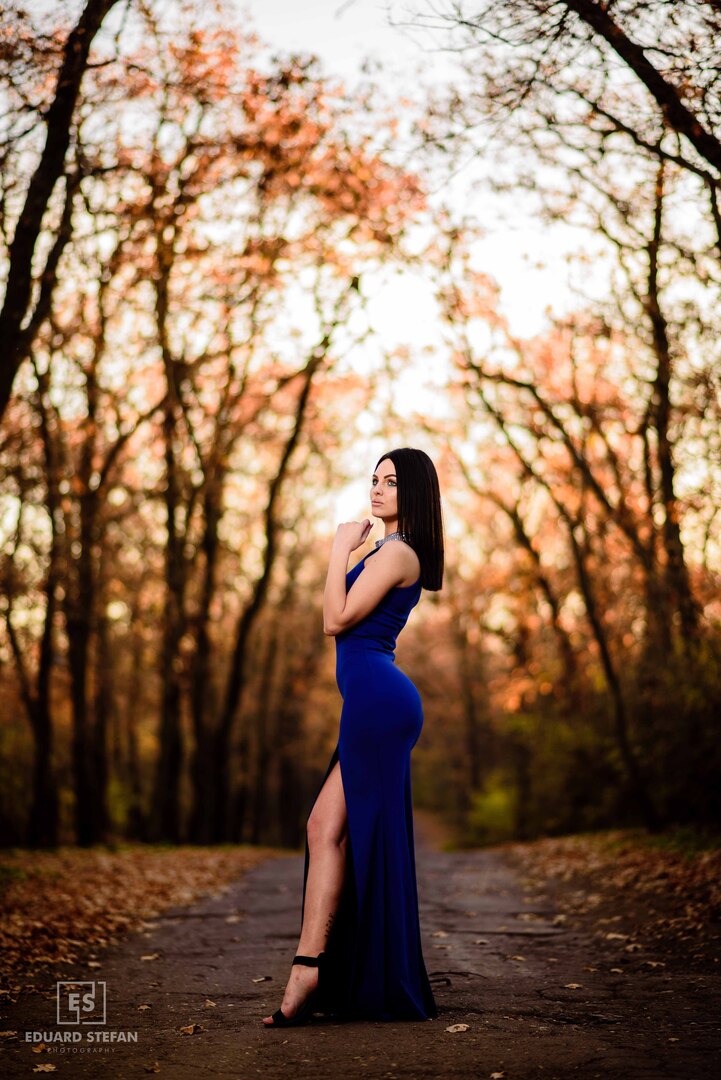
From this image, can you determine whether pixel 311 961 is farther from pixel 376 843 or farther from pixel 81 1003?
pixel 81 1003

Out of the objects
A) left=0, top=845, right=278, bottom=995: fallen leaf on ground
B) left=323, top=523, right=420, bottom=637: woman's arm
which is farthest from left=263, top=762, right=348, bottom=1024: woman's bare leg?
left=0, top=845, right=278, bottom=995: fallen leaf on ground

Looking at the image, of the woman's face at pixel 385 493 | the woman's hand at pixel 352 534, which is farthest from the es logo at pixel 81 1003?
the woman's face at pixel 385 493

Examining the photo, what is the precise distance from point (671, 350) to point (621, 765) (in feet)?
20.8

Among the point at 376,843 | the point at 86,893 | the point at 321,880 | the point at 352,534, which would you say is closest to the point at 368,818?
the point at 376,843

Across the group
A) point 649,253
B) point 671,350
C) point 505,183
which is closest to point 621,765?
point 671,350

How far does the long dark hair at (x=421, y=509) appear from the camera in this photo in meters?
4.89

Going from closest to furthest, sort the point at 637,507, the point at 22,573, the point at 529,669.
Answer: the point at 637,507 → the point at 22,573 → the point at 529,669

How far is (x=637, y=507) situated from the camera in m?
14.9

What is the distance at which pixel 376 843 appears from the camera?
15.3 feet

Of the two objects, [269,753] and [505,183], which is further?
[269,753]

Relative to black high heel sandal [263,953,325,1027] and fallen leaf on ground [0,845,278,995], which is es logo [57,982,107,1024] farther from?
black high heel sandal [263,953,325,1027]

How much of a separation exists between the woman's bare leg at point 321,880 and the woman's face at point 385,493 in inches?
47.7

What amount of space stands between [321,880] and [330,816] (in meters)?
0.28

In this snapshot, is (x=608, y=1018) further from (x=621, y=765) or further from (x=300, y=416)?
(x=300, y=416)
